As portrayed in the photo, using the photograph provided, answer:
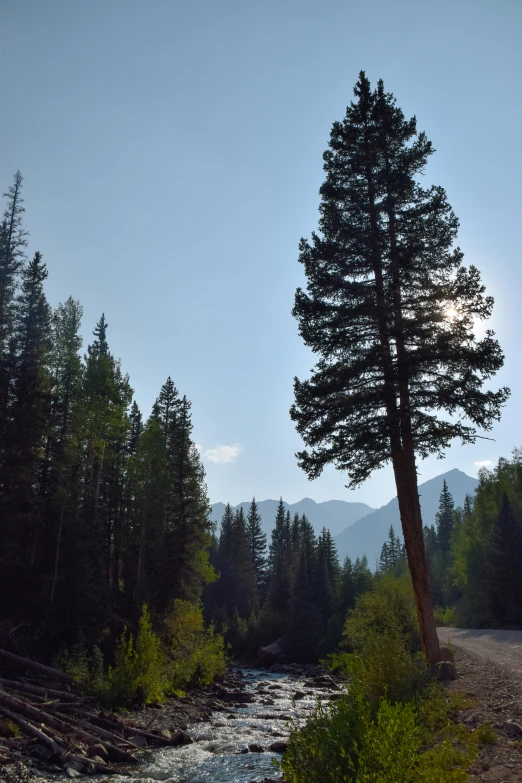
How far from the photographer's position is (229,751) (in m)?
16.6

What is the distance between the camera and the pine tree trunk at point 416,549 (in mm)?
14547

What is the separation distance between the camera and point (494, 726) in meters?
9.50

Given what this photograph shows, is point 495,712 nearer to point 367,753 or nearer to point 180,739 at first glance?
point 367,753

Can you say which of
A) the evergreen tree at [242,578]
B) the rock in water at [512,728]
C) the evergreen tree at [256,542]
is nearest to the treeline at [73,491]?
the rock in water at [512,728]

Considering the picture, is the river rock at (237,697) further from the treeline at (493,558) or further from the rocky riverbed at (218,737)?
the treeline at (493,558)

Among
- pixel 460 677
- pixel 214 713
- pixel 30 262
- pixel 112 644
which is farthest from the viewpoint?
pixel 30 262

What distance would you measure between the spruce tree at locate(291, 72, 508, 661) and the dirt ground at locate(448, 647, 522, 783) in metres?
1.64

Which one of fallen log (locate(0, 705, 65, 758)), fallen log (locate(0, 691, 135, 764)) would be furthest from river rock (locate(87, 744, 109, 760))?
fallen log (locate(0, 705, 65, 758))

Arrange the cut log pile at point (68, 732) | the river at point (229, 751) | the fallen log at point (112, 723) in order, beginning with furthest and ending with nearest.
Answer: the fallen log at point (112, 723)
the river at point (229, 751)
the cut log pile at point (68, 732)

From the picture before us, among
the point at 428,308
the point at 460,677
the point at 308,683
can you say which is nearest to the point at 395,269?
the point at 428,308

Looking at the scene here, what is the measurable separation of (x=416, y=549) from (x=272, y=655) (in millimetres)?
45442

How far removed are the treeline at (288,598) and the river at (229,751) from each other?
29.3m

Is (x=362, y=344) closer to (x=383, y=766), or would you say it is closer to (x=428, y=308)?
(x=428, y=308)

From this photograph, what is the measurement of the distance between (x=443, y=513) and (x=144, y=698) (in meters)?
107
